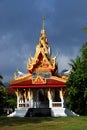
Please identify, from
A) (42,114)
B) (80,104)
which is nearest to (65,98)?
(80,104)

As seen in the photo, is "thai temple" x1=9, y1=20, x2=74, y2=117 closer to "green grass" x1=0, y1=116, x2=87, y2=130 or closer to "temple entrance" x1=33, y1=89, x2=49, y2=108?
"temple entrance" x1=33, y1=89, x2=49, y2=108

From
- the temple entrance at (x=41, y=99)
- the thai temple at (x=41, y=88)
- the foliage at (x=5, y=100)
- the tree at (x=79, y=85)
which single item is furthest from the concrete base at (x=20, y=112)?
the foliage at (x=5, y=100)

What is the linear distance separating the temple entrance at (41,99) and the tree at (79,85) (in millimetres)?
2830

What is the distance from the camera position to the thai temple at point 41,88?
135 ft

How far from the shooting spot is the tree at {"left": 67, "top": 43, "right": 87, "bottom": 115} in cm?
2519

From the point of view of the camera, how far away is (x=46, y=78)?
4266cm

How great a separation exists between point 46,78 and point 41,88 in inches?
50.6

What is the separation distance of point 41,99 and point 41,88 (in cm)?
264

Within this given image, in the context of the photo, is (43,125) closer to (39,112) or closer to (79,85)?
(79,85)

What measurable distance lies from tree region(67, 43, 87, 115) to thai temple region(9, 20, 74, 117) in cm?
170

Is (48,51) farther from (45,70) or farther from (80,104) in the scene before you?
(80,104)

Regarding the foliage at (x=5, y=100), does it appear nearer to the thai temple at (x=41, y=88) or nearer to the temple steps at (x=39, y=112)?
the thai temple at (x=41, y=88)

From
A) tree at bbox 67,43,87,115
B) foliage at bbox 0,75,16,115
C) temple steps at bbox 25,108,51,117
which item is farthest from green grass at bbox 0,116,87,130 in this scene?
foliage at bbox 0,75,16,115

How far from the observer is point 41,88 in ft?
138
